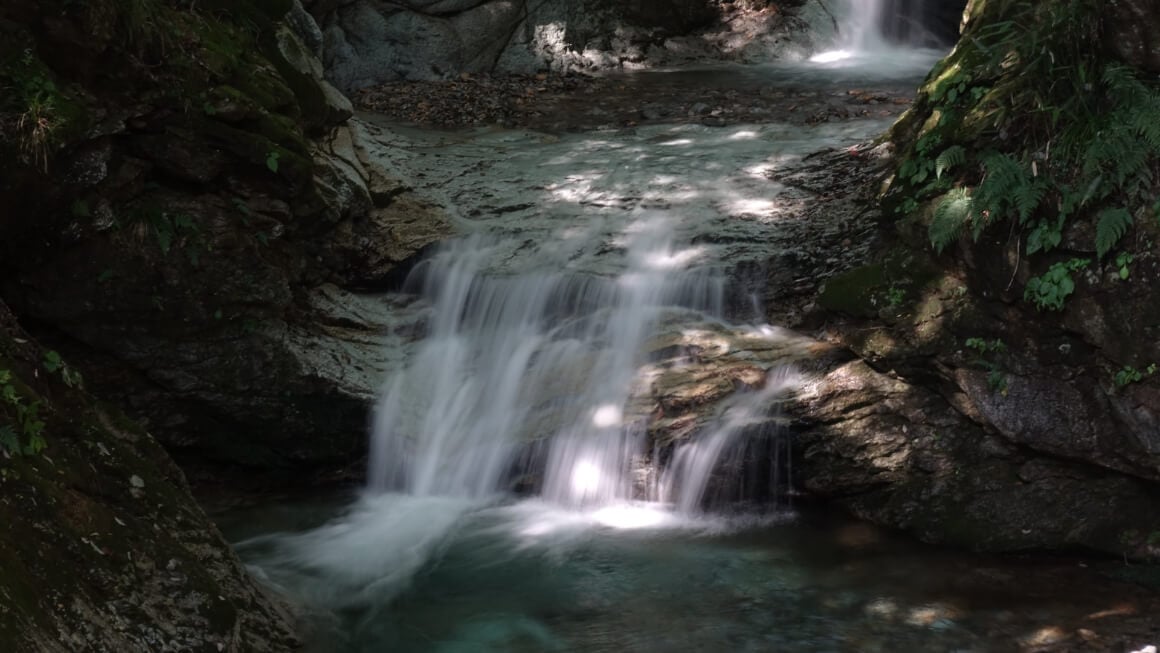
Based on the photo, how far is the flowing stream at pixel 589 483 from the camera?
510 centimetres

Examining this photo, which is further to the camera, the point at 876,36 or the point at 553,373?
the point at 876,36

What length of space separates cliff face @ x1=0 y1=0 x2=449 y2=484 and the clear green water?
2.81ft

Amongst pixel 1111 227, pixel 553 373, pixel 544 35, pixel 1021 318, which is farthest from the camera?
pixel 544 35

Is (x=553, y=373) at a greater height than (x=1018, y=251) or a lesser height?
lesser

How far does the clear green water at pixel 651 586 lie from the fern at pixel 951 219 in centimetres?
178

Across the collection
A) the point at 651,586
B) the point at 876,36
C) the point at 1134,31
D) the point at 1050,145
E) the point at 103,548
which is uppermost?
the point at 876,36

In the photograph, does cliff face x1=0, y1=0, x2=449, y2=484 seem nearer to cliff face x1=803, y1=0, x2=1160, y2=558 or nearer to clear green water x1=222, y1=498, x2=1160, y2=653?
clear green water x1=222, y1=498, x2=1160, y2=653

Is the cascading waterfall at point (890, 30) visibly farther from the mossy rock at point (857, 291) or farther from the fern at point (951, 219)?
the fern at point (951, 219)

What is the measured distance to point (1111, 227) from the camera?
502cm

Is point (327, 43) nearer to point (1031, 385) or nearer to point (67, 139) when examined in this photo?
point (67, 139)

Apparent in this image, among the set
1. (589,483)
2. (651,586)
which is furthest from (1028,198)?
(589,483)

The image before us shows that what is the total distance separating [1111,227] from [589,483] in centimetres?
333

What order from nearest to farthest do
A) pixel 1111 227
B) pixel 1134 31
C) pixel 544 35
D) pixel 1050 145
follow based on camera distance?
pixel 1111 227, pixel 1134 31, pixel 1050 145, pixel 544 35

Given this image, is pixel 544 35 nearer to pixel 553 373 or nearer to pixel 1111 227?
pixel 553 373
